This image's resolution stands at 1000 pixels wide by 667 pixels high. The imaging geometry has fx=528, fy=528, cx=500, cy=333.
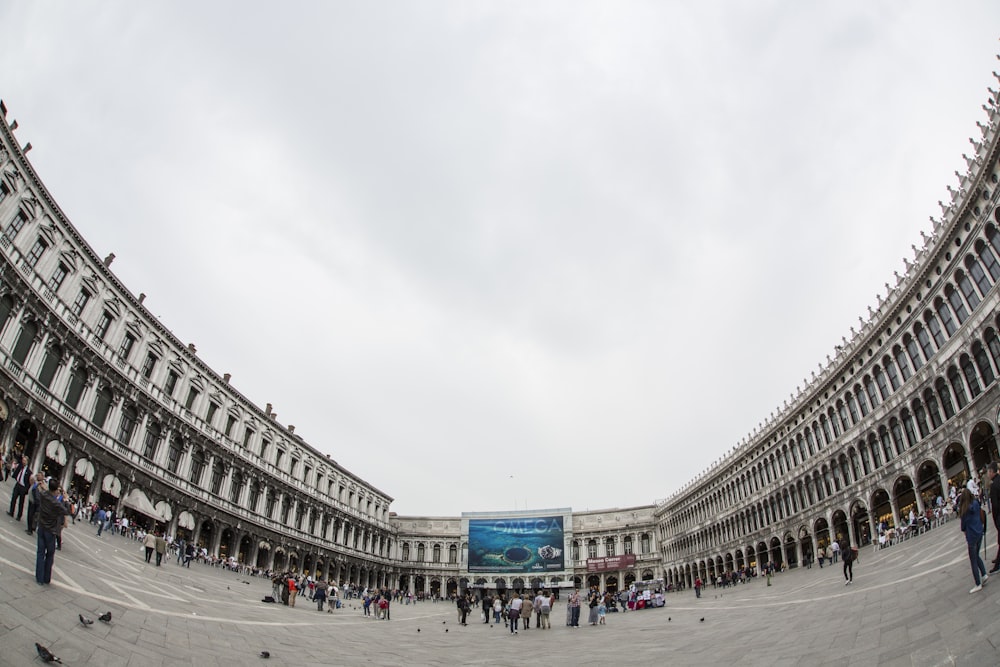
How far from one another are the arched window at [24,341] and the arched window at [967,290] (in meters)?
49.9

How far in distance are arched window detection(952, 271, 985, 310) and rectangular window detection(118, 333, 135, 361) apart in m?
51.5

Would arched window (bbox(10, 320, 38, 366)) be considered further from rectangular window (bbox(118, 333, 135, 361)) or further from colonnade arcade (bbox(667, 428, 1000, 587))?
colonnade arcade (bbox(667, 428, 1000, 587))

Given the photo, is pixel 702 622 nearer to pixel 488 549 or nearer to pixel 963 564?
pixel 963 564

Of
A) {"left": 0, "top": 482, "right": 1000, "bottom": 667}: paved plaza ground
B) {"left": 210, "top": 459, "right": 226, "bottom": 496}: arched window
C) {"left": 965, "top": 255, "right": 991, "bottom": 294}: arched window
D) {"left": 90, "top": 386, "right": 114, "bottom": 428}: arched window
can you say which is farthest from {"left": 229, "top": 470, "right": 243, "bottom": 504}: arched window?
{"left": 965, "top": 255, "right": 991, "bottom": 294}: arched window

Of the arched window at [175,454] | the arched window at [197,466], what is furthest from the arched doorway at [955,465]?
the arched window at [197,466]

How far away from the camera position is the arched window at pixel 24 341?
25516mm

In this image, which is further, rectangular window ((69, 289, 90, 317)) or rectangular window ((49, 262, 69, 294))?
rectangular window ((69, 289, 90, 317))

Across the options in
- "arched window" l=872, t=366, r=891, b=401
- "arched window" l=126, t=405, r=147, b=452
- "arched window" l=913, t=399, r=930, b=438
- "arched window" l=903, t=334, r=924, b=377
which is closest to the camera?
"arched window" l=126, t=405, r=147, b=452

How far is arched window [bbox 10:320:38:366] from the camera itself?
2552cm

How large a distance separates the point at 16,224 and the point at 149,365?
44.5ft

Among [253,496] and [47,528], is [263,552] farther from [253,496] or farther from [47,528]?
[47,528]

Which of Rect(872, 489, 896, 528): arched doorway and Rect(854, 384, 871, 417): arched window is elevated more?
Rect(854, 384, 871, 417): arched window

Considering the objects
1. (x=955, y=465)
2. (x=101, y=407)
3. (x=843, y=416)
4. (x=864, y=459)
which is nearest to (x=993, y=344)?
(x=955, y=465)

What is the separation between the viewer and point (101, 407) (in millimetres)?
31641
